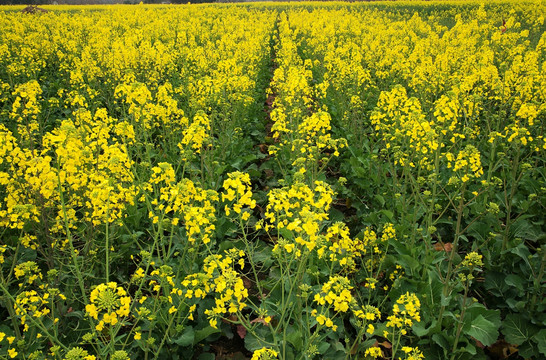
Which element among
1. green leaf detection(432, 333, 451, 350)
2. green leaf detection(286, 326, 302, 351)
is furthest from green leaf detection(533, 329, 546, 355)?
green leaf detection(286, 326, 302, 351)

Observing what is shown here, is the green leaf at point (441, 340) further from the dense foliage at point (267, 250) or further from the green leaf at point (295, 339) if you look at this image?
the green leaf at point (295, 339)

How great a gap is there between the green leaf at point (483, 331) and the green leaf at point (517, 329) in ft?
1.04

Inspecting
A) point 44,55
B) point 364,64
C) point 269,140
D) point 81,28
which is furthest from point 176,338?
point 81,28

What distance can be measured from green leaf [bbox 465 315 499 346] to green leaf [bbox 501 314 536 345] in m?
0.32

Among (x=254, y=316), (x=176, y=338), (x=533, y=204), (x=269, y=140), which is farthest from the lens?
(x=269, y=140)

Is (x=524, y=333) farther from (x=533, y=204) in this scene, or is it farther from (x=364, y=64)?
(x=364, y=64)

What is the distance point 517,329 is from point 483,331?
475mm

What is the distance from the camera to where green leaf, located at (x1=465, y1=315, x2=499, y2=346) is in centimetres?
281

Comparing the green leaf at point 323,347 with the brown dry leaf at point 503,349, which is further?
the brown dry leaf at point 503,349

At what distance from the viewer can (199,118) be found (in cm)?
383

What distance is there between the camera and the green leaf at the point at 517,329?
305 cm

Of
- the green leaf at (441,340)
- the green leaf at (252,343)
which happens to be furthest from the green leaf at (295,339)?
the green leaf at (441,340)

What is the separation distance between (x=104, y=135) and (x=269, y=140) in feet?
11.6

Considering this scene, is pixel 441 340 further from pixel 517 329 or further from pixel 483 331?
pixel 517 329
